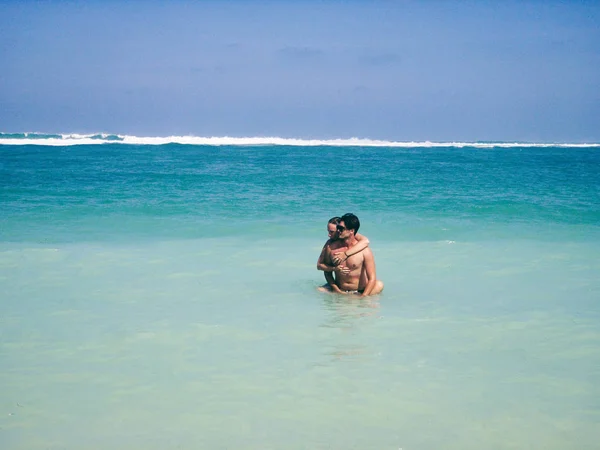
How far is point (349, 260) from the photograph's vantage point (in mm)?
6527

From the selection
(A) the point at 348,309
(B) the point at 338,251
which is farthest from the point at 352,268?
(A) the point at 348,309

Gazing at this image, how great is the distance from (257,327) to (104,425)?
199 centimetres

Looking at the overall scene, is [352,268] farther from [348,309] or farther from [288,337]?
[288,337]

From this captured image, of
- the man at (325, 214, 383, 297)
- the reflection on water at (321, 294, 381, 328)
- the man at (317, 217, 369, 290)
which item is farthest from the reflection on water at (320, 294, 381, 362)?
the man at (317, 217, 369, 290)

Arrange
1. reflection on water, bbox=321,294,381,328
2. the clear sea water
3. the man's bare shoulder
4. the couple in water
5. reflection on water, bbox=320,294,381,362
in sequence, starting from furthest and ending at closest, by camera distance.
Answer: the man's bare shoulder < the couple in water < reflection on water, bbox=321,294,381,328 < reflection on water, bbox=320,294,381,362 < the clear sea water

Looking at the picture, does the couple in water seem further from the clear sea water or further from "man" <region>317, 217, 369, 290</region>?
the clear sea water

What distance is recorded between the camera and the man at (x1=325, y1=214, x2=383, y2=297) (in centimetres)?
648

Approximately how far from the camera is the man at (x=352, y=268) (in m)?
6.48

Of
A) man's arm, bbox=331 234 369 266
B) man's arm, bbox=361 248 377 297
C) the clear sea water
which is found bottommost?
the clear sea water

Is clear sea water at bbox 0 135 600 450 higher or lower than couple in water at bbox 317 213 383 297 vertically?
lower

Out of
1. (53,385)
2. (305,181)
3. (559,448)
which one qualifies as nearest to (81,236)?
(53,385)

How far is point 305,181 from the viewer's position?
19.7 metres

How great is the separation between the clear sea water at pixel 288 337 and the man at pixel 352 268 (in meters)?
0.23

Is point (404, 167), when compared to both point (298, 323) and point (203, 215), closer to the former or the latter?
point (203, 215)
